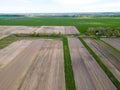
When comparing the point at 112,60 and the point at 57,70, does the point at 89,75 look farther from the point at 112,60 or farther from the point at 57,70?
the point at 112,60

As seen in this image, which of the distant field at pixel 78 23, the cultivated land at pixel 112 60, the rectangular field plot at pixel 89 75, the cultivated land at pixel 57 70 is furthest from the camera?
the distant field at pixel 78 23

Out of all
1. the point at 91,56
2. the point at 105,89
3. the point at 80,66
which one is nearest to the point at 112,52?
the point at 91,56

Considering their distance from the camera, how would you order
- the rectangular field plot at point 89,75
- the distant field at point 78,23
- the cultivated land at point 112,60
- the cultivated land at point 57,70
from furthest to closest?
1. the distant field at point 78,23
2. the cultivated land at point 112,60
3. the cultivated land at point 57,70
4. the rectangular field plot at point 89,75

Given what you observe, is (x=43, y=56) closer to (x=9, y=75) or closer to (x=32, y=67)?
(x=32, y=67)

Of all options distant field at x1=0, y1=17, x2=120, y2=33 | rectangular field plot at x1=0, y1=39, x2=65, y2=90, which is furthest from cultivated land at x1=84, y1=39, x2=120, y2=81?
distant field at x1=0, y1=17, x2=120, y2=33

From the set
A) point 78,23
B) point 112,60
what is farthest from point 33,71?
point 78,23

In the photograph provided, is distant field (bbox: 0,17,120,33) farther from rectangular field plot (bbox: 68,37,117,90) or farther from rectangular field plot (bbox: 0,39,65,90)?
rectangular field plot (bbox: 68,37,117,90)

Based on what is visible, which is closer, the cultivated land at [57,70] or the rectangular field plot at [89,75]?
the rectangular field plot at [89,75]

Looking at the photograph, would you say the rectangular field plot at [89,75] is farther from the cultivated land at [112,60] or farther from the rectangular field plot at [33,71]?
the rectangular field plot at [33,71]

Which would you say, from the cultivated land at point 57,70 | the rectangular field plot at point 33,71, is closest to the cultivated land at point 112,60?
the cultivated land at point 57,70
